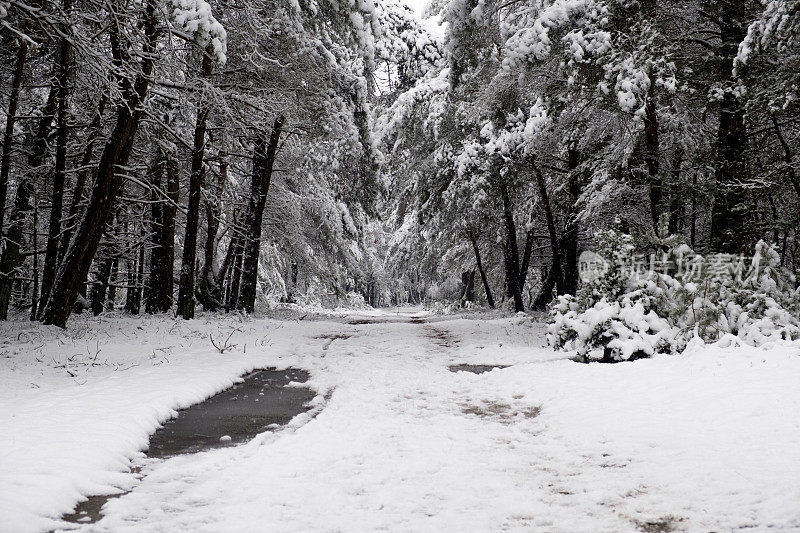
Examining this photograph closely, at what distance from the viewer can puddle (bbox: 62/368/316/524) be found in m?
4.81

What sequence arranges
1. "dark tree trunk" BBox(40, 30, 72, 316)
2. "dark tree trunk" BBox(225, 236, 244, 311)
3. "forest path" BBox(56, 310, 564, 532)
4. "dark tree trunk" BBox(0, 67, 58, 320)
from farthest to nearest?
"dark tree trunk" BBox(225, 236, 244, 311) → "dark tree trunk" BBox(0, 67, 58, 320) → "dark tree trunk" BBox(40, 30, 72, 316) → "forest path" BBox(56, 310, 564, 532)

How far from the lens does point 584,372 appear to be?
7.80 meters

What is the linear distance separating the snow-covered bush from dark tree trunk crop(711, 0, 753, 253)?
204cm

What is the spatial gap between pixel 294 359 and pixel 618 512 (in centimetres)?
787

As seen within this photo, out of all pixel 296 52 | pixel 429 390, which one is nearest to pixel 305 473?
pixel 429 390

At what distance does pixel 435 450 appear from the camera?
4812mm

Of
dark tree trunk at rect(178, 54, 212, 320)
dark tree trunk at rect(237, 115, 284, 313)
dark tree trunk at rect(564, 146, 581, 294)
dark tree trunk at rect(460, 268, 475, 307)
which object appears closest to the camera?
dark tree trunk at rect(178, 54, 212, 320)

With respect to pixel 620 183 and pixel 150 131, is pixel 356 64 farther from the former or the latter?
pixel 620 183

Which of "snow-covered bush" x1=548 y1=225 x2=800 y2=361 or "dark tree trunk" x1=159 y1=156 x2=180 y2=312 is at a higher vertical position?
"dark tree trunk" x1=159 y1=156 x2=180 y2=312

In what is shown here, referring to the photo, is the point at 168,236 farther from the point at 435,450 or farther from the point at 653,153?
the point at 435,450

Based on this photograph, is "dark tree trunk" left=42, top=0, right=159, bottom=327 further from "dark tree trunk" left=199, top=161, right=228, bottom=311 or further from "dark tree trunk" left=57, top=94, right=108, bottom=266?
"dark tree trunk" left=199, top=161, right=228, bottom=311

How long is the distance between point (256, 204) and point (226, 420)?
13175 mm

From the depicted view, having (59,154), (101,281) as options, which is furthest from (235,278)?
(59,154)

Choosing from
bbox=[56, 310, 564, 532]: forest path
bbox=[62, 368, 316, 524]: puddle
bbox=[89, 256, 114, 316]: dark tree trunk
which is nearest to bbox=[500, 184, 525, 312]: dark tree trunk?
bbox=[89, 256, 114, 316]: dark tree trunk
